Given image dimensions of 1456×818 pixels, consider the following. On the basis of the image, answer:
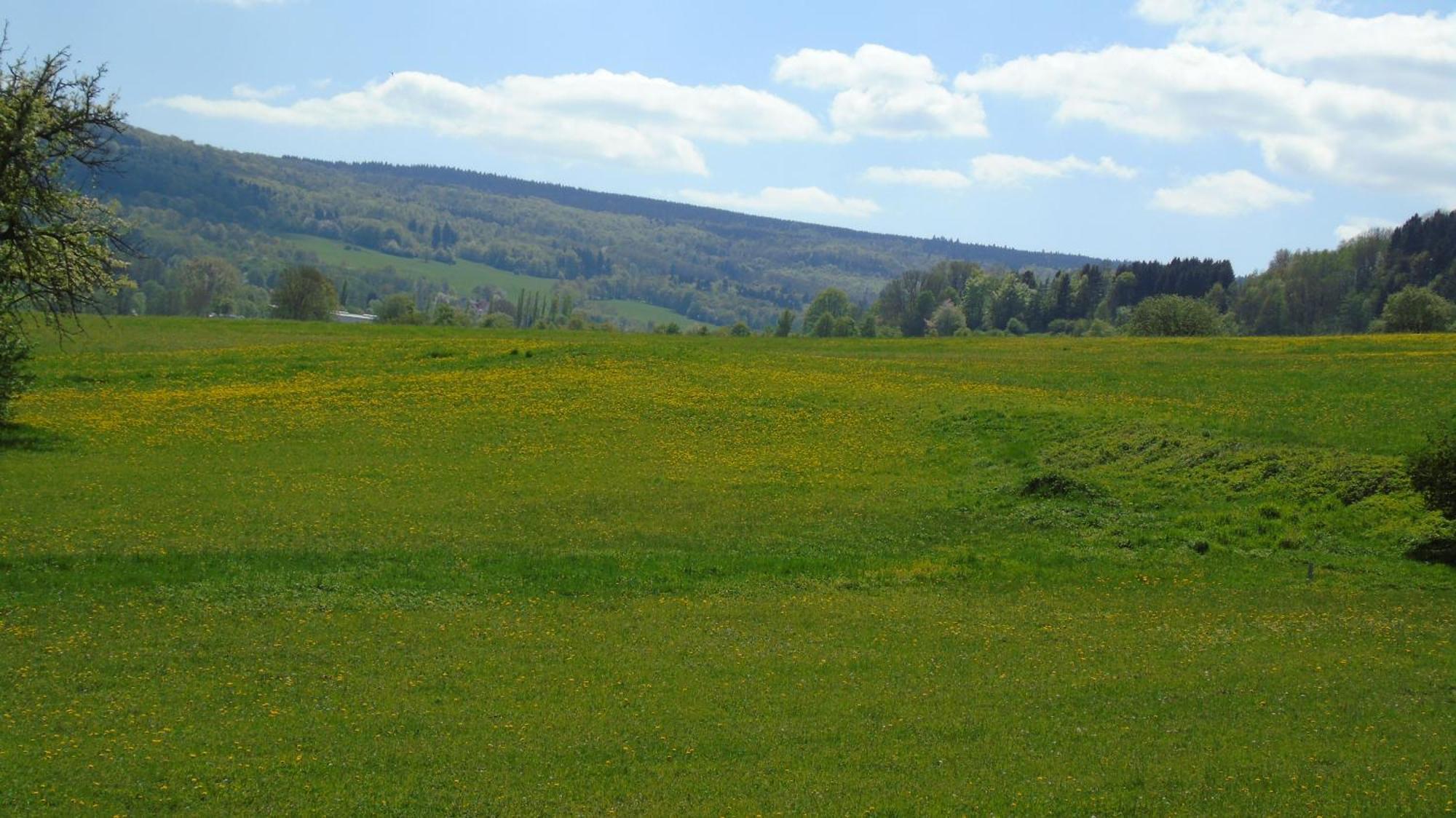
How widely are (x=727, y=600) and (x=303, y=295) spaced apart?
104 metres

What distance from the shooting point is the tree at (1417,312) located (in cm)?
8631

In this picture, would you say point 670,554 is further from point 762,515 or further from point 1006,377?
point 1006,377

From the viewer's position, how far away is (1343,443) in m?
32.6

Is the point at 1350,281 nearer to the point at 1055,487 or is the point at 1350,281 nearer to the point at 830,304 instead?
the point at 830,304

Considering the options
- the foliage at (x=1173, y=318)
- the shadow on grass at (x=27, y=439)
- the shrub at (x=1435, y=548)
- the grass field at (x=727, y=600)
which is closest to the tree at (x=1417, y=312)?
the foliage at (x=1173, y=318)

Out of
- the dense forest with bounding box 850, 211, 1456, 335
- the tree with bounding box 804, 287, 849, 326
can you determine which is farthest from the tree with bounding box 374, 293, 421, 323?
the tree with bounding box 804, 287, 849, 326

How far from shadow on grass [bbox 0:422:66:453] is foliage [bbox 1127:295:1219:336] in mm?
81000

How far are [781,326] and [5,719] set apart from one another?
128 meters

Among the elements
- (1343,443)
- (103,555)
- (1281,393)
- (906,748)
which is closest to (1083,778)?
(906,748)

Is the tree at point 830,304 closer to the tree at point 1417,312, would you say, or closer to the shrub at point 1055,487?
the tree at point 1417,312

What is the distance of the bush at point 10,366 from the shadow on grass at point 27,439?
46 cm

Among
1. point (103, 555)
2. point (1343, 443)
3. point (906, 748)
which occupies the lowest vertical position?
point (103, 555)

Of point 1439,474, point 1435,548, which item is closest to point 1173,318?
point 1439,474

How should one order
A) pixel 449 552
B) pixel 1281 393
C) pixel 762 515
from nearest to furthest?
pixel 449 552, pixel 762 515, pixel 1281 393
